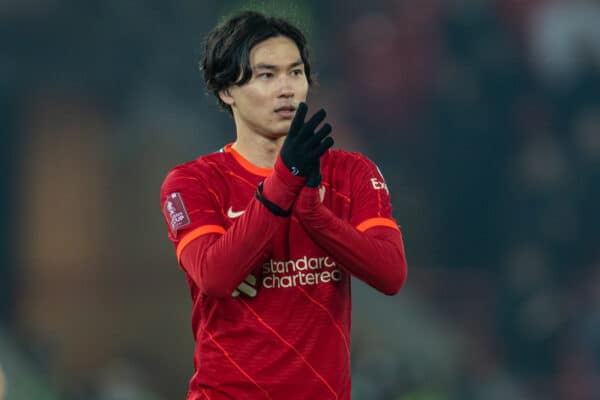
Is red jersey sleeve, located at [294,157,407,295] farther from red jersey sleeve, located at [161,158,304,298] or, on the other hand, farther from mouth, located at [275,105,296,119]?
mouth, located at [275,105,296,119]

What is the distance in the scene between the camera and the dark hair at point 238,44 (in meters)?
1.99

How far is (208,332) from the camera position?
1927 mm

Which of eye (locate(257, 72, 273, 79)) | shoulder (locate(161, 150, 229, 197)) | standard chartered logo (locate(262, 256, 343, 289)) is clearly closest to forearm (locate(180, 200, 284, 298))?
standard chartered logo (locate(262, 256, 343, 289))

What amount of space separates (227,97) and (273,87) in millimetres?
190

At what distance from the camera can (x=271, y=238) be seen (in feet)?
5.69

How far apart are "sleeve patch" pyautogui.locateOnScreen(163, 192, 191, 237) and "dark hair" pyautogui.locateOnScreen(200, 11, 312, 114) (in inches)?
11.8

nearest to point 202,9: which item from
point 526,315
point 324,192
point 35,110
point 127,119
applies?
point 127,119

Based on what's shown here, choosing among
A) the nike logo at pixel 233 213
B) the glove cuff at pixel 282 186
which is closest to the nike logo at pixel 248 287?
the nike logo at pixel 233 213

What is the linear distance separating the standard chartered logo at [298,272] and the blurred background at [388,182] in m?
2.51

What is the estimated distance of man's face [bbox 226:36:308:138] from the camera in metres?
1.93

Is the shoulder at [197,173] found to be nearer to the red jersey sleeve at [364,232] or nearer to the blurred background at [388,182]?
the red jersey sleeve at [364,232]

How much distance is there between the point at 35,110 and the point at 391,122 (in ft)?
6.00

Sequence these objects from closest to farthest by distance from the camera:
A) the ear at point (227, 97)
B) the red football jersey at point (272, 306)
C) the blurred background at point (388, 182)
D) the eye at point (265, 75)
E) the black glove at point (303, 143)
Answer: the black glove at point (303, 143)
the red football jersey at point (272, 306)
the eye at point (265, 75)
the ear at point (227, 97)
the blurred background at point (388, 182)

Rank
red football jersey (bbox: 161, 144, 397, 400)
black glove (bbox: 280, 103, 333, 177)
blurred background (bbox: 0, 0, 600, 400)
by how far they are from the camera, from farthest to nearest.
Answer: blurred background (bbox: 0, 0, 600, 400) → red football jersey (bbox: 161, 144, 397, 400) → black glove (bbox: 280, 103, 333, 177)
